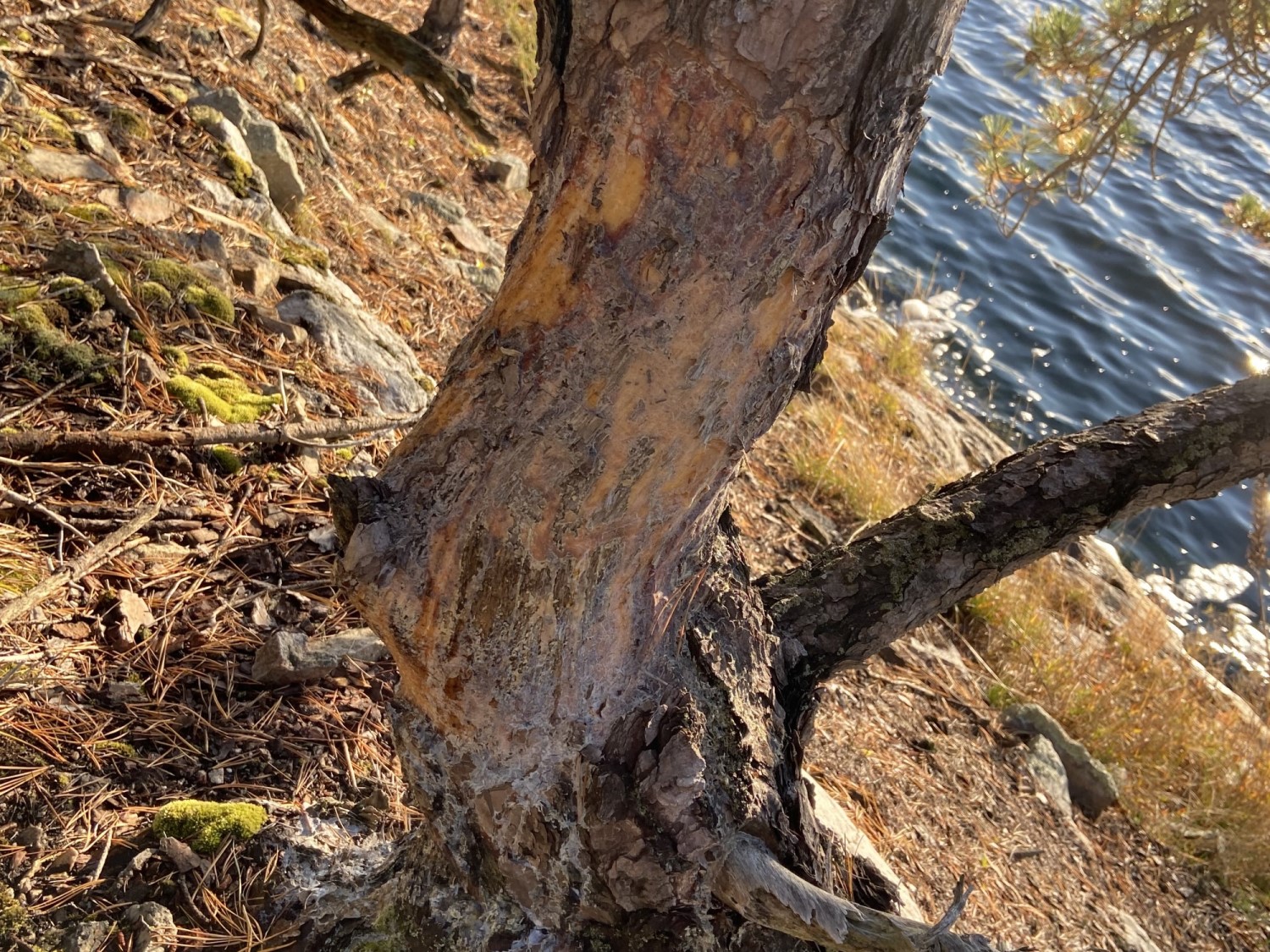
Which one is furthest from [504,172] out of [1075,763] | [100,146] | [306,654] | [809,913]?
[809,913]

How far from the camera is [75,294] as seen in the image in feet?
7.71

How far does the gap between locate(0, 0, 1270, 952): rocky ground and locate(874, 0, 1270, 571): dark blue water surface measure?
207 inches

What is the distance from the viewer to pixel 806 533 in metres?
4.20

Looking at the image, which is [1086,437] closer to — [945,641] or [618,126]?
[618,126]

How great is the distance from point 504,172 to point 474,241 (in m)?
1.30

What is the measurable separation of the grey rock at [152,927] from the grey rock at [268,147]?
279 cm

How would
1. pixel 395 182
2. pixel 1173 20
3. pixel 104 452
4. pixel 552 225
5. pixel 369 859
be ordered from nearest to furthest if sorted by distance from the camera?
pixel 552 225, pixel 369 859, pixel 104 452, pixel 1173 20, pixel 395 182

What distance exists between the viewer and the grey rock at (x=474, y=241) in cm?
481

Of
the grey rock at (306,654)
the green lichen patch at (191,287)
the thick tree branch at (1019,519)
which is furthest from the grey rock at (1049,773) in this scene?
the green lichen patch at (191,287)

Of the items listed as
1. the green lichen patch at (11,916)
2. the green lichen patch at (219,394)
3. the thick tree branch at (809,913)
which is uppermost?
the thick tree branch at (809,913)

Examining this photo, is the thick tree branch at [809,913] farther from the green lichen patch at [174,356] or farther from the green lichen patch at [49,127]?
the green lichen patch at [49,127]

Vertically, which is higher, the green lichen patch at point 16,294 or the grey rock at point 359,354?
the green lichen patch at point 16,294

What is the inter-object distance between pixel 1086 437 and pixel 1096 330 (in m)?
8.77

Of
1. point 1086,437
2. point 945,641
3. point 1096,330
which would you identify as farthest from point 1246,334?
point 1086,437
